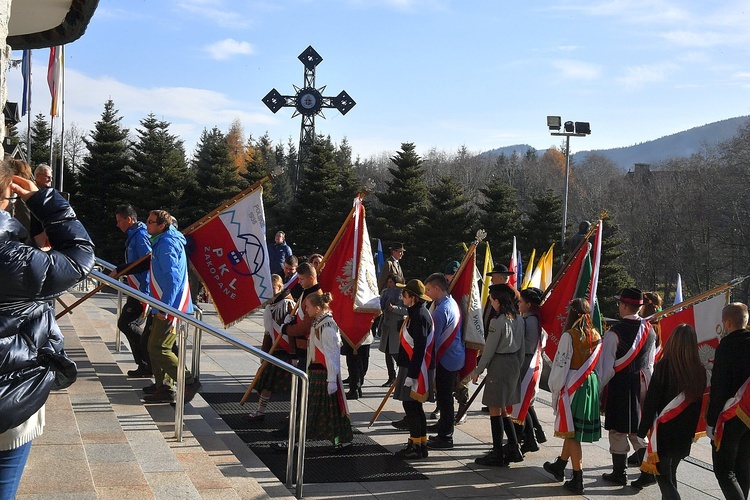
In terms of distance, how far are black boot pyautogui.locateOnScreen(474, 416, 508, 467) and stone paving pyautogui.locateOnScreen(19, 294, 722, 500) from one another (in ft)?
0.28

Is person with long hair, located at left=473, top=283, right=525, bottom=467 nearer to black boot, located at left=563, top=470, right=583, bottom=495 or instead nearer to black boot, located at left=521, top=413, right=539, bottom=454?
black boot, located at left=521, top=413, right=539, bottom=454

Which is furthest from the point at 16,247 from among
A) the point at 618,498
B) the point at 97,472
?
the point at 618,498

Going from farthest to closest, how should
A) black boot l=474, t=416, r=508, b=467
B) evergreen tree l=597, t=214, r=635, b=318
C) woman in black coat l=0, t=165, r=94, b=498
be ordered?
evergreen tree l=597, t=214, r=635, b=318, black boot l=474, t=416, r=508, b=467, woman in black coat l=0, t=165, r=94, b=498

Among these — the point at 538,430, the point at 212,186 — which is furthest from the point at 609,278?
the point at 538,430

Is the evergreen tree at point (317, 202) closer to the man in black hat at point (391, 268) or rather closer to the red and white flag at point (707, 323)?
the man in black hat at point (391, 268)

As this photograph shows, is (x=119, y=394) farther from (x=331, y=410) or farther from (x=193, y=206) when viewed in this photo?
(x=193, y=206)

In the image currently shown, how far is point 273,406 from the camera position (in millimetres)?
9688

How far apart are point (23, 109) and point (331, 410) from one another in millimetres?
16826

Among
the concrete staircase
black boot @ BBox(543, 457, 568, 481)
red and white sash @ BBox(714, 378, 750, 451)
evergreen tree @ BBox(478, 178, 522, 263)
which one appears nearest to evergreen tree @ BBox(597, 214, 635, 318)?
evergreen tree @ BBox(478, 178, 522, 263)

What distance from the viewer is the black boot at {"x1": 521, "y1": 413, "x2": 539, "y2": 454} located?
26.9 feet

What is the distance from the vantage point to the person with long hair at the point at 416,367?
7.82 m

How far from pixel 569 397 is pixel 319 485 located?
93.6 inches

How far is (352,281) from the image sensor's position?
31.7 feet

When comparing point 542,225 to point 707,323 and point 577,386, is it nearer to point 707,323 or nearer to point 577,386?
point 707,323
